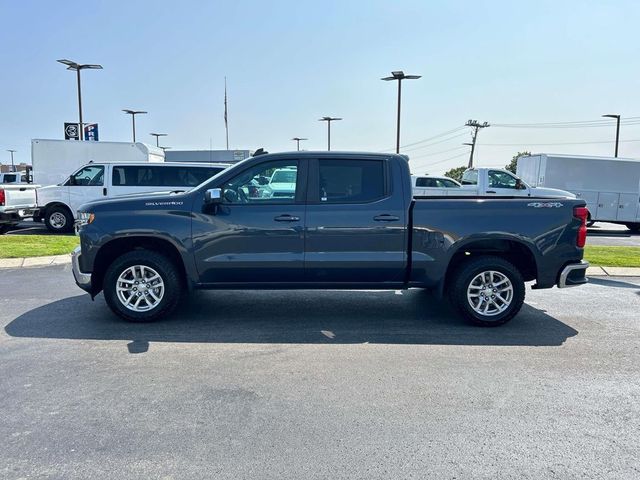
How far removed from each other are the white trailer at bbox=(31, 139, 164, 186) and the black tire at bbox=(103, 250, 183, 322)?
14050 millimetres

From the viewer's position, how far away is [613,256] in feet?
35.1

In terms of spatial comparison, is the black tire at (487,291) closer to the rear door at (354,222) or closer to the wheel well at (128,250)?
the rear door at (354,222)

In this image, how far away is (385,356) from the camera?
192 inches

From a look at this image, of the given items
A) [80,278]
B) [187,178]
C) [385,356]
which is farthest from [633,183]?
[80,278]

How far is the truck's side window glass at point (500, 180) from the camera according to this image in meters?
18.8

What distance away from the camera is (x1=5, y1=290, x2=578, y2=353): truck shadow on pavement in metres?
5.37

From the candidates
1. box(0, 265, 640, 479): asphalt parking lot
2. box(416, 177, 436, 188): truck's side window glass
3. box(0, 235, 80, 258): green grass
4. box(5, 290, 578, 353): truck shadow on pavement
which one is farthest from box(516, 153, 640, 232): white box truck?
box(0, 235, 80, 258): green grass

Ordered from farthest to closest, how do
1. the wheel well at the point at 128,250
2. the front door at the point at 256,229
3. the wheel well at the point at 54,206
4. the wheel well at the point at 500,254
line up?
the wheel well at the point at 54,206 → the wheel well at the point at 500,254 → the wheel well at the point at 128,250 → the front door at the point at 256,229

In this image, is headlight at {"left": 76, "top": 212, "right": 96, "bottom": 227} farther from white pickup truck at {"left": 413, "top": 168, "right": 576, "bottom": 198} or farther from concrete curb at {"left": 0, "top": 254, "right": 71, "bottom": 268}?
white pickup truck at {"left": 413, "top": 168, "right": 576, "bottom": 198}

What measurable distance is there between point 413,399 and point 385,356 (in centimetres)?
93

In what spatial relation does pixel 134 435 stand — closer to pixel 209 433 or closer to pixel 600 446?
pixel 209 433

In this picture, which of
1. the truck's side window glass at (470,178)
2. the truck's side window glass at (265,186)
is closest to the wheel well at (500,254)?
the truck's side window glass at (265,186)

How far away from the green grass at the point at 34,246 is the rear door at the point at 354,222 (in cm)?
689

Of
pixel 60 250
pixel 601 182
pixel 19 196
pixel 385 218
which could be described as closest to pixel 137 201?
pixel 385 218
